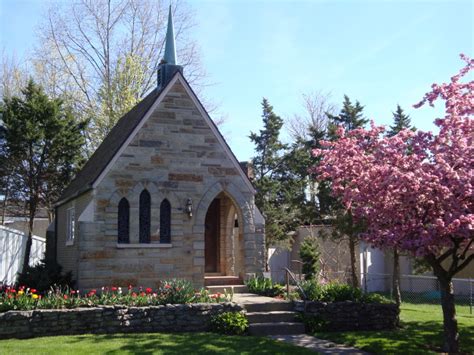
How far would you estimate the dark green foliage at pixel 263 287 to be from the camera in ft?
47.7

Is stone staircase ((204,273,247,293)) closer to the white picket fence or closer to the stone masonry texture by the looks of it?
the stone masonry texture

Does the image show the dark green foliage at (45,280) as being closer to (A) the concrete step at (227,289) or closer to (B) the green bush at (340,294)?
(A) the concrete step at (227,289)

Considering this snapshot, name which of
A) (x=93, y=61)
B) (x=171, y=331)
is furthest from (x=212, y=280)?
(x=93, y=61)

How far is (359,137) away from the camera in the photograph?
41.1ft

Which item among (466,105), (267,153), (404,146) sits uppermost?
(267,153)

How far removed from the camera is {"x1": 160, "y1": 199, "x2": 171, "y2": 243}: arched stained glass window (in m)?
15.0

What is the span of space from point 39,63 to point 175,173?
16219 millimetres

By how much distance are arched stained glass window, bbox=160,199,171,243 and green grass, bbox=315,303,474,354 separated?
4958mm

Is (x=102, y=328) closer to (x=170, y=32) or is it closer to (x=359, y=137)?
(x=359, y=137)

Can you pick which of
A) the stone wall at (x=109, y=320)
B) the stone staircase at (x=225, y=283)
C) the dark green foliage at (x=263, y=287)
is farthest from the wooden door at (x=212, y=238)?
the stone wall at (x=109, y=320)

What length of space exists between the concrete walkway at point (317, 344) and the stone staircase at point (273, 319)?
30 cm

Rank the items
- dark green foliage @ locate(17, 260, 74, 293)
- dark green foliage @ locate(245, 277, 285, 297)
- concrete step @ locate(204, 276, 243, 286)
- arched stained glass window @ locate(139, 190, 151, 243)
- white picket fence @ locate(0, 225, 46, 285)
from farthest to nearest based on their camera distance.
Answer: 1. white picket fence @ locate(0, 225, 46, 285)
2. concrete step @ locate(204, 276, 243, 286)
3. arched stained glass window @ locate(139, 190, 151, 243)
4. dark green foliage @ locate(245, 277, 285, 297)
5. dark green foliage @ locate(17, 260, 74, 293)

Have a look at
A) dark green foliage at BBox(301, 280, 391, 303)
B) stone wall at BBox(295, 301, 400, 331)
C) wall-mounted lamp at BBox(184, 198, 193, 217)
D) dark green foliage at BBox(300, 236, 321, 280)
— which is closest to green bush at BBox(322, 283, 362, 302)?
dark green foliage at BBox(301, 280, 391, 303)

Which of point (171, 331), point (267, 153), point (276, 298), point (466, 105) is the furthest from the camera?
point (267, 153)
